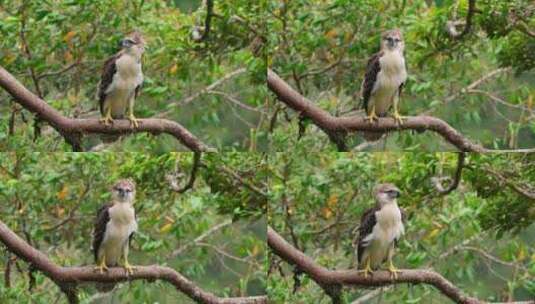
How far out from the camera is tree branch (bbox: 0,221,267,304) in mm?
5852

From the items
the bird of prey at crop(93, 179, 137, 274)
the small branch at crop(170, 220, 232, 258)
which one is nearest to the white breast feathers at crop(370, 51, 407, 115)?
the small branch at crop(170, 220, 232, 258)

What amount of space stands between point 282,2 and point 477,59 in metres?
0.80

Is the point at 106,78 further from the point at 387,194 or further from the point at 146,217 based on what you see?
the point at 387,194

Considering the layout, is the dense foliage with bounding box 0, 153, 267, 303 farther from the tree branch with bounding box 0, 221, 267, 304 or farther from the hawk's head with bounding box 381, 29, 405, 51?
the hawk's head with bounding box 381, 29, 405, 51

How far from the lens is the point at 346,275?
594 centimetres

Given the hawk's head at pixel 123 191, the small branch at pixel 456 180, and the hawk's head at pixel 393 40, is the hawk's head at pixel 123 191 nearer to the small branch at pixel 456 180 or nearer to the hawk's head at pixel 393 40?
the hawk's head at pixel 393 40

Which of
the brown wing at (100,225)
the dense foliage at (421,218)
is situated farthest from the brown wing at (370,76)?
the brown wing at (100,225)

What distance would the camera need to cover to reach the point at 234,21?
230 inches

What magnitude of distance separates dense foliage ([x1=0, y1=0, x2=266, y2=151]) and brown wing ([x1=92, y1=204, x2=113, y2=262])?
246mm

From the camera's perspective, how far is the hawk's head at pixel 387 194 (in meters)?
5.82

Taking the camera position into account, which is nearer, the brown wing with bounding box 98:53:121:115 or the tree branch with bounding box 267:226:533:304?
the brown wing with bounding box 98:53:121:115

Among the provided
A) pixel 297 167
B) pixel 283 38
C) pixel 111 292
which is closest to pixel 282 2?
pixel 283 38

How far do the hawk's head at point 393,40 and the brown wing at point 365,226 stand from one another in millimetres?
630

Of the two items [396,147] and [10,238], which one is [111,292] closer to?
[10,238]
